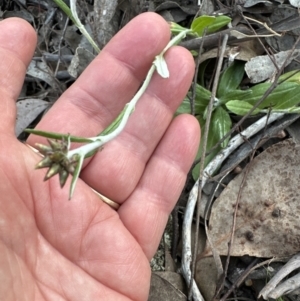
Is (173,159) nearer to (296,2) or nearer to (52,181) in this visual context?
(52,181)

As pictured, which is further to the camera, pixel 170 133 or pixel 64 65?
pixel 64 65

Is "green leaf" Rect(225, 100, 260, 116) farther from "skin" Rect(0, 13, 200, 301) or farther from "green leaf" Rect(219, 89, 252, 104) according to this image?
"skin" Rect(0, 13, 200, 301)

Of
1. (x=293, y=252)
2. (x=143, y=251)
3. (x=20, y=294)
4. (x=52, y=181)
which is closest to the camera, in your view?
(x=20, y=294)

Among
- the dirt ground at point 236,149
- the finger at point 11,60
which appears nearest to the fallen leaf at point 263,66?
the dirt ground at point 236,149

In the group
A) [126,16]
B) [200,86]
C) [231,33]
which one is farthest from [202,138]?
[126,16]

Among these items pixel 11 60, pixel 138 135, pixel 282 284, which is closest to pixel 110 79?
pixel 138 135

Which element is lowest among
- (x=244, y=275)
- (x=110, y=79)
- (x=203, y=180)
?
(x=244, y=275)

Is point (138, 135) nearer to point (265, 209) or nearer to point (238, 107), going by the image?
point (238, 107)
